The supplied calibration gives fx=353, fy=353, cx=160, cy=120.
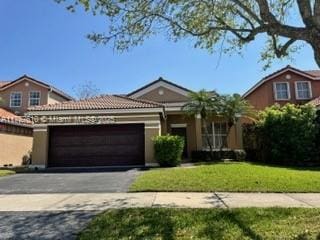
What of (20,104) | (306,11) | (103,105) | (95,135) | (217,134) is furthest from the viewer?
(20,104)

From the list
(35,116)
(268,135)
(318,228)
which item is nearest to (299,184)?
(318,228)

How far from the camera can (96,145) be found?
20.6 m

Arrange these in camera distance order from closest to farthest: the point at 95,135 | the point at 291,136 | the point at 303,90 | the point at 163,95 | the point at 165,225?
the point at 165,225, the point at 95,135, the point at 291,136, the point at 163,95, the point at 303,90

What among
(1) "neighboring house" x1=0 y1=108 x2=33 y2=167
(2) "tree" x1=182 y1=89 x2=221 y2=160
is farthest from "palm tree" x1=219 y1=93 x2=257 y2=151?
(1) "neighboring house" x1=0 y1=108 x2=33 y2=167

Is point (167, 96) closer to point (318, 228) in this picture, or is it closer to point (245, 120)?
point (245, 120)

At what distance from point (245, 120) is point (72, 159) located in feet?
54.0

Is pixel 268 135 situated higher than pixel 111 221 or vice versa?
pixel 268 135

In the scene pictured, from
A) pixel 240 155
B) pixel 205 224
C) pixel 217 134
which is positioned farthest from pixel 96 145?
pixel 205 224

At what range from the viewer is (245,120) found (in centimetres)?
3097

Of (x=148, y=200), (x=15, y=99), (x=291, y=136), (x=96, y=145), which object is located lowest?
(x=148, y=200)

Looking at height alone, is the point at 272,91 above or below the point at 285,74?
below

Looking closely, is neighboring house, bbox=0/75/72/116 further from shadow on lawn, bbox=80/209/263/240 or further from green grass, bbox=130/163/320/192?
shadow on lawn, bbox=80/209/263/240

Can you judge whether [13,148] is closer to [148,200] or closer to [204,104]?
[204,104]

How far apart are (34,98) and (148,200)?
25.0 meters
